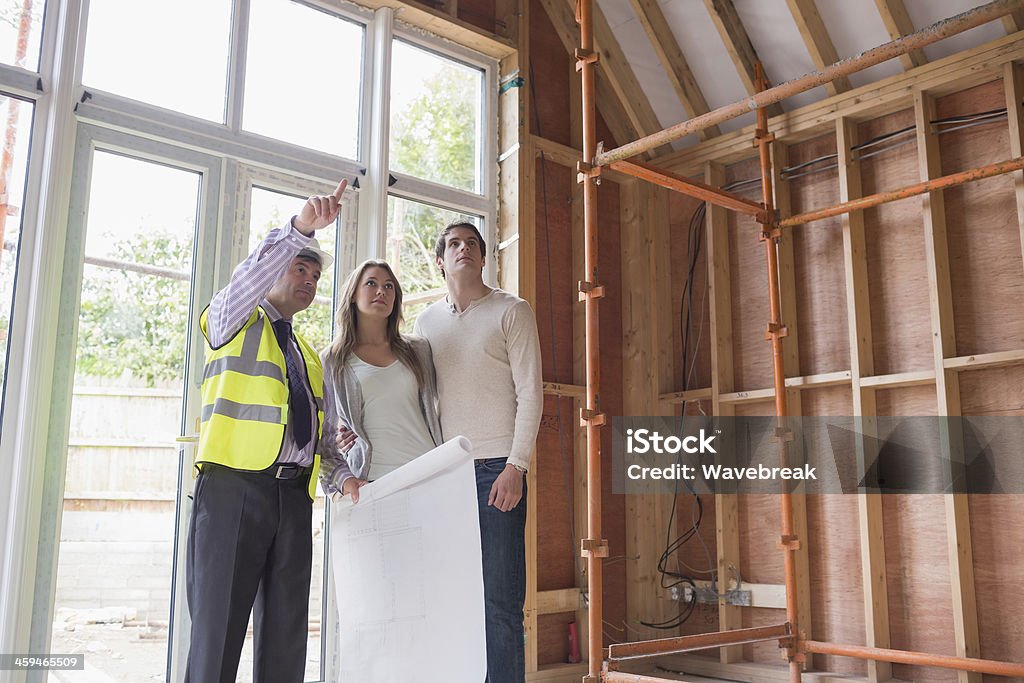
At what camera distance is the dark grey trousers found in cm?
212

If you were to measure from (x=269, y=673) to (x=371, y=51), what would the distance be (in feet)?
9.27

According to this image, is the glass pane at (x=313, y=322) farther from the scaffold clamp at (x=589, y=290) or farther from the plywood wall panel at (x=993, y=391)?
the plywood wall panel at (x=993, y=391)

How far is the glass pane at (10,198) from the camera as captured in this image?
9.53 ft

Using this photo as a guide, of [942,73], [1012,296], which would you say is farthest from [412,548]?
[942,73]

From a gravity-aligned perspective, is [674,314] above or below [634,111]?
below

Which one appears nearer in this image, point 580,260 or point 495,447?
point 495,447

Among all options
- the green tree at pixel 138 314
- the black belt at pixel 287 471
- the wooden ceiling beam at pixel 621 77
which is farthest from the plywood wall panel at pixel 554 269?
the black belt at pixel 287 471

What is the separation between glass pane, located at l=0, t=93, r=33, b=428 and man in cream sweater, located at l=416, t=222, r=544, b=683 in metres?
1.40

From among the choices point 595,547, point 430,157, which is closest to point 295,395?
point 595,547

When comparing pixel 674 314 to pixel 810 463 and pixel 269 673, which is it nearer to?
pixel 810 463

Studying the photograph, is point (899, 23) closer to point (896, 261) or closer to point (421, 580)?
point (896, 261)

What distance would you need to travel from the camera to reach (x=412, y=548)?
2.35 meters

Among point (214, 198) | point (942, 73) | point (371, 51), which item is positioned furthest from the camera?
point (371, 51)

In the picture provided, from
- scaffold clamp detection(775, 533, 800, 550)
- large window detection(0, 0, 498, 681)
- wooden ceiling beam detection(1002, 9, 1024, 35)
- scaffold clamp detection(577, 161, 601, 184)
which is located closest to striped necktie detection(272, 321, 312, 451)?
large window detection(0, 0, 498, 681)
